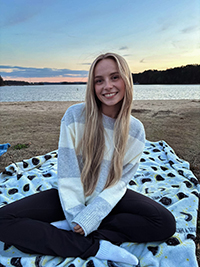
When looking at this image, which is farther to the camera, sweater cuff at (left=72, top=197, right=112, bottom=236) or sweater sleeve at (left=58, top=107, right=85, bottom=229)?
sweater sleeve at (left=58, top=107, right=85, bottom=229)

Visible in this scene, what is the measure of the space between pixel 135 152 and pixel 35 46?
22.2 m

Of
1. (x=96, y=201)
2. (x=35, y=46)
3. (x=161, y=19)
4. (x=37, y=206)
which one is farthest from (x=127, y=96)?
(x=35, y=46)

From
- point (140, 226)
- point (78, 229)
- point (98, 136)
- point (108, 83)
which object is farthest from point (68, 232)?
point (108, 83)

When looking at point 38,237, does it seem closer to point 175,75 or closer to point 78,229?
point 78,229

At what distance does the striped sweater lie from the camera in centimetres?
160

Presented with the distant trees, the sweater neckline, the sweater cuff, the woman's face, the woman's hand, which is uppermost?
the distant trees

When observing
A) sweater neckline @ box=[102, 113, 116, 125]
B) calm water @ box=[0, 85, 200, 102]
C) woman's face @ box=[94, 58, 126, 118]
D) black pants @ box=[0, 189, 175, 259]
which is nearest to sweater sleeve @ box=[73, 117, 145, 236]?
black pants @ box=[0, 189, 175, 259]

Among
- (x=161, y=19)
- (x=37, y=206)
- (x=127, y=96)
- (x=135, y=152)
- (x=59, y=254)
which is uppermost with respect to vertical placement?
(x=161, y=19)

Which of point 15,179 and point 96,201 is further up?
point 96,201

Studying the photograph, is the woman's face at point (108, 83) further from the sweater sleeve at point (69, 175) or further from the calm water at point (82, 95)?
the calm water at point (82, 95)

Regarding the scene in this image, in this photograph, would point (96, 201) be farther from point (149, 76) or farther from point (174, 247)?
point (149, 76)

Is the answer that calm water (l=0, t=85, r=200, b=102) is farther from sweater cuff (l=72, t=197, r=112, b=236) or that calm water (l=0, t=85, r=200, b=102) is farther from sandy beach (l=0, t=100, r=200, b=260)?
sandy beach (l=0, t=100, r=200, b=260)

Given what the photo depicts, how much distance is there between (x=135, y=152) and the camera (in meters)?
1.99

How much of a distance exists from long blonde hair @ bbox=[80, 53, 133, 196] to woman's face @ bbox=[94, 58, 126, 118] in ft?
0.13
